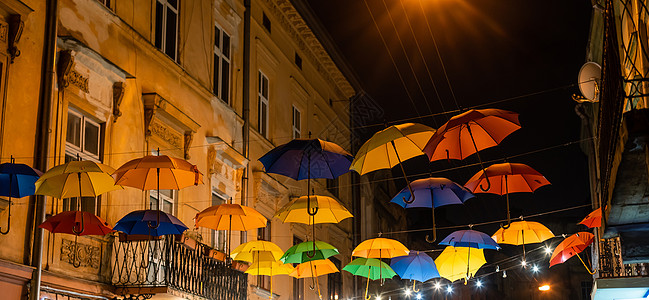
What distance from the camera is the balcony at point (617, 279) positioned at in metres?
15.6

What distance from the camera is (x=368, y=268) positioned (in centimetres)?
1991

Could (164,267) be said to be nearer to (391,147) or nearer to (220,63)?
(391,147)

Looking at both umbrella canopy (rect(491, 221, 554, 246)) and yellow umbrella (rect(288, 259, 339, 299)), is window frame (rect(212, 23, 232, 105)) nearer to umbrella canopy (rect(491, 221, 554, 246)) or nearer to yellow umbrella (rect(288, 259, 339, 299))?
yellow umbrella (rect(288, 259, 339, 299))

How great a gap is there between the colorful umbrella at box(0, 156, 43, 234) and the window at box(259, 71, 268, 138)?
484 inches

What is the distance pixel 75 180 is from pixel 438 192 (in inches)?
282

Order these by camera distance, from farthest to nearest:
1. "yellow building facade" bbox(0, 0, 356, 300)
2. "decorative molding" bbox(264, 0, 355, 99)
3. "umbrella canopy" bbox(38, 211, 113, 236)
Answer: "decorative molding" bbox(264, 0, 355, 99) < "yellow building facade" bbox(0, 0, 356, 300) < "umbrella canopy" bbox(38, 211, 113, 236)

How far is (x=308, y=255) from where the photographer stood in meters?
16.8

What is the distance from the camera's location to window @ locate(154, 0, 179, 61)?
56.9ft

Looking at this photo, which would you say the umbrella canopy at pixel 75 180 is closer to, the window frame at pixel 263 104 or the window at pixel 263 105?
the window frame at pixel 263 104

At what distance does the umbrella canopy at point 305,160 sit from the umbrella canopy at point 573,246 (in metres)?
6.54

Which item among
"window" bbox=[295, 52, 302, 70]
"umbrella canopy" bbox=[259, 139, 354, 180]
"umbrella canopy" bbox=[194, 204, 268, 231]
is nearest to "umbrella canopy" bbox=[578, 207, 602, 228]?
"umbrella canopy" bbox=[259, 139, 354, 180]

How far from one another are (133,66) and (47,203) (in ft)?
12.6

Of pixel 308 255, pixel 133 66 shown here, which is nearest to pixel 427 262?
pixel 308 255

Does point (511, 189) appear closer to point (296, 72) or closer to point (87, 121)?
point (87, 121)
